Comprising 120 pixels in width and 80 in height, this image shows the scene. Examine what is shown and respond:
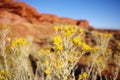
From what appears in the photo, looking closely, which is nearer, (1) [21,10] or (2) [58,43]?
(2) [58,43]

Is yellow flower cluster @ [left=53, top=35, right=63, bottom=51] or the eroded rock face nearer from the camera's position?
yellow flower cluster @ [left=53, top=35, right=63, bottom=51]

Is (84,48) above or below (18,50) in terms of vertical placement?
above

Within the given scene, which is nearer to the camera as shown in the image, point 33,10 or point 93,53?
point 93,53

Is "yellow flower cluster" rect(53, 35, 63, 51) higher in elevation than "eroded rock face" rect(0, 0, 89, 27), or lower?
lower

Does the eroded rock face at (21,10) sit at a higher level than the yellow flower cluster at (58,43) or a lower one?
higher

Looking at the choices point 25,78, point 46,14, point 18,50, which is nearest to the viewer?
point 18,50

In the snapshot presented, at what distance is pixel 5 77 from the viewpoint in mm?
5395

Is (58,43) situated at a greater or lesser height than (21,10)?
lesser

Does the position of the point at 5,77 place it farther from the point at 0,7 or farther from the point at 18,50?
the point at 0,7

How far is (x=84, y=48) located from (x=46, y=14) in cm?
3753

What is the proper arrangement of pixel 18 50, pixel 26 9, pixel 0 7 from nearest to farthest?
pixel 18 50
pixel 0 7
pixel 26 9

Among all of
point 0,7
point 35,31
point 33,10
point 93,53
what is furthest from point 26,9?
point 93,53

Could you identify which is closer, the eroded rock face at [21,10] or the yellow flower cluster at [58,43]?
the yellow flower cluster at [58,43]

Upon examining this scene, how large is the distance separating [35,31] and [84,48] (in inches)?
922
